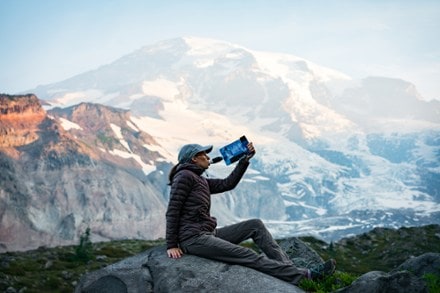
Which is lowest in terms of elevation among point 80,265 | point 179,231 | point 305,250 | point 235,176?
point 80,265

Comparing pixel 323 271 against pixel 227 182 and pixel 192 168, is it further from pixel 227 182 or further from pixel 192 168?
pixel 192 168

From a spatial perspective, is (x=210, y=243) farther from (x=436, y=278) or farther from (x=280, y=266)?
(x=436, y=278)

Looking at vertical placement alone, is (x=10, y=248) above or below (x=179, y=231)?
below

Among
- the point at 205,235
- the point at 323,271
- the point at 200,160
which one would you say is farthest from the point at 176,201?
the point at 323,271

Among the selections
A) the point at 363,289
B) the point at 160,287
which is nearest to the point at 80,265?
the point at 160,287

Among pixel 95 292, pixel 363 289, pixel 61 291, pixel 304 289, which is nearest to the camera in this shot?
pixel 363 289

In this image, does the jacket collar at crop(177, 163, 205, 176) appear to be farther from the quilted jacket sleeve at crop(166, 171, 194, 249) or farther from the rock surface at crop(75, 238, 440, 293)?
the rock surface at crop(75, 238, 440, 293)

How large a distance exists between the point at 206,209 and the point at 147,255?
2490mm

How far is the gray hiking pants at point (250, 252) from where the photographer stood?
44.7 feet

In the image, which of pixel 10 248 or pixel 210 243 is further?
pixel 10 248

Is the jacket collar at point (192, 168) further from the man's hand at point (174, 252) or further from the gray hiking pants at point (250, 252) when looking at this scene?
the man's hand at point (174, 252)

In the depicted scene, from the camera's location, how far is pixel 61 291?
35781 millimetres

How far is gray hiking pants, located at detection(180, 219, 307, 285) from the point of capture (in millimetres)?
13625

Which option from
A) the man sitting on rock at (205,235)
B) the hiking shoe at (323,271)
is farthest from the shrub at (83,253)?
the hiking shoe at (323,271)
